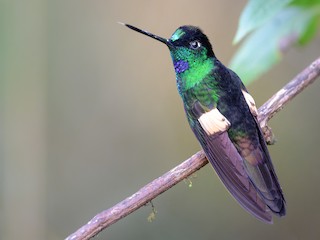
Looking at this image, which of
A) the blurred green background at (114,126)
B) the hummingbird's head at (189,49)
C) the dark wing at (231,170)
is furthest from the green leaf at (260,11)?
the blurred green background at (114,126)

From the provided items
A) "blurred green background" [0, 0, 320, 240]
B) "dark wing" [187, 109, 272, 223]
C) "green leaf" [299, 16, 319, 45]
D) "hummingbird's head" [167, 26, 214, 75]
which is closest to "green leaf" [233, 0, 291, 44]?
"green leaf" [299, 16, 319, 45]

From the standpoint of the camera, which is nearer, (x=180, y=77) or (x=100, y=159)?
(x=180, y=77)

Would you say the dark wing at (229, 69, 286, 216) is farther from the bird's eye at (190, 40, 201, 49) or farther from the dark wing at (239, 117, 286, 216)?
the bird's eye at (190, 40, 201, 49)

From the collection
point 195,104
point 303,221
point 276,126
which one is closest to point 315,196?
point 303,221

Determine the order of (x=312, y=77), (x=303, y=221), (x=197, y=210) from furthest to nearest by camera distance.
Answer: (x=197, y=210), (x=303, y=221), (x=312, y=77)

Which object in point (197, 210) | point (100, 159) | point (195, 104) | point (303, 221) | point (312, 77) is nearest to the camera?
point (312, 77)

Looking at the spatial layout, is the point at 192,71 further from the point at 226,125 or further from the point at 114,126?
the point at 114,126

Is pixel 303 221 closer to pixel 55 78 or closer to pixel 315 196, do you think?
pixel 315 196
